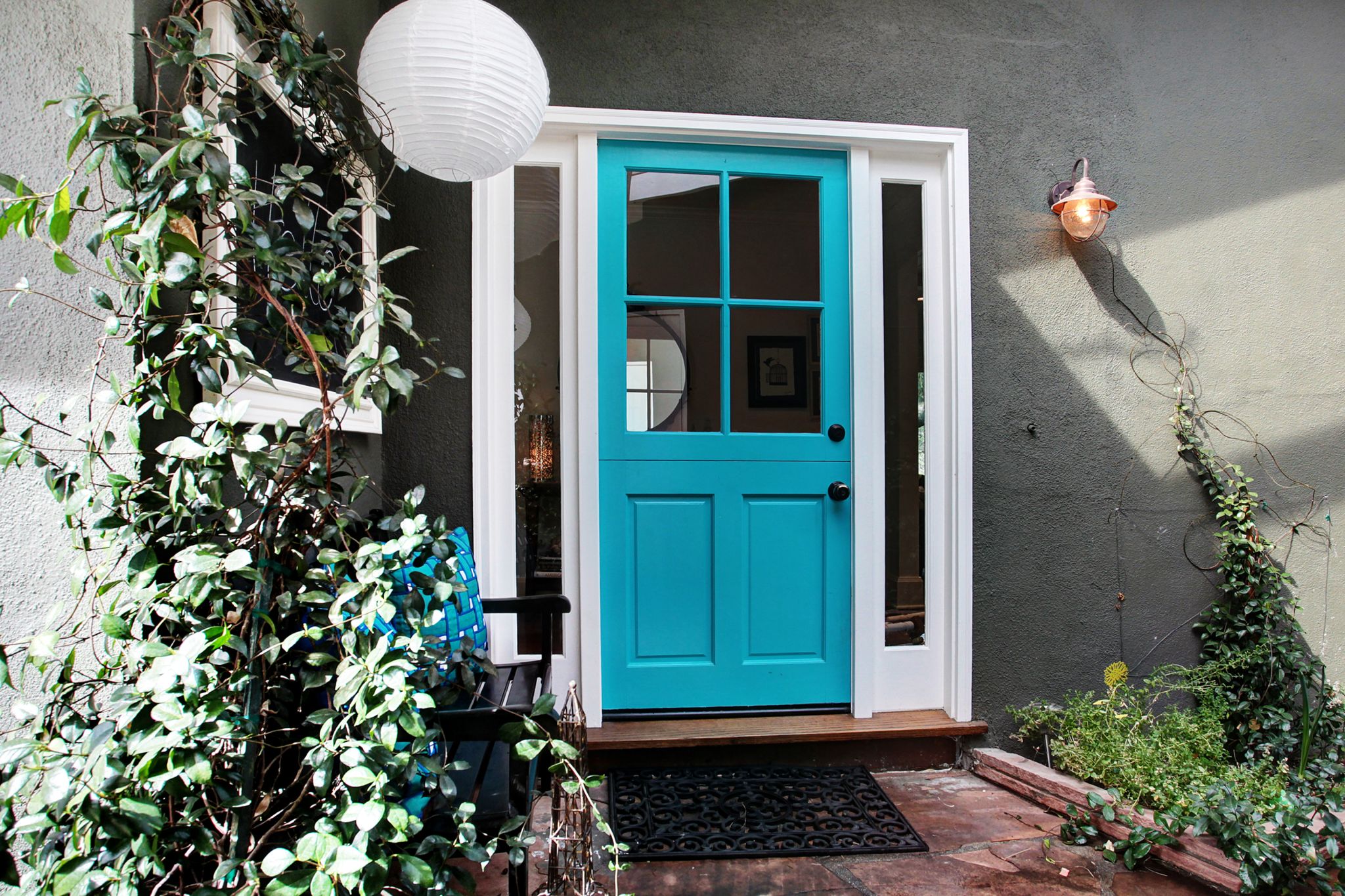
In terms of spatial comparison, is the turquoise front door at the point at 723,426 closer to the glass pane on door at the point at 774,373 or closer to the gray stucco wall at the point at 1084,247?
the glass pane on door at the point at 774,373

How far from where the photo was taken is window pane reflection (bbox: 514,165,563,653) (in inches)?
91.0

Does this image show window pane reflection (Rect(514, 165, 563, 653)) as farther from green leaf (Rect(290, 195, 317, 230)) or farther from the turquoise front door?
green leaf (Rect(290, 195, 317, 230))

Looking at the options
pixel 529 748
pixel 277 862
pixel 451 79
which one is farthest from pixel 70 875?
pixel 451 79

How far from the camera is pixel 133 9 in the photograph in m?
1.11

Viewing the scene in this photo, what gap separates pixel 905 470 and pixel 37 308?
2.28 m

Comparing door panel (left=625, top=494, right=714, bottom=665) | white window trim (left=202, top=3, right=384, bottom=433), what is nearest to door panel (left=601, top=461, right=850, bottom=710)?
door panel (left=625, top=494, right=714, bottom=665)

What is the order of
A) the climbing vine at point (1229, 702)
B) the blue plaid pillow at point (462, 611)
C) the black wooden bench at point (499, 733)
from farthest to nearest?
1. the climbing vine at point (1229, 702)
2. the blue plaid pillow at point (462, 611)
3. the black wooden bench at point (499, 733)

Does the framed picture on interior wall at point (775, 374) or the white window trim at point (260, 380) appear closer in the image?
the white window trim at point (260, 380)

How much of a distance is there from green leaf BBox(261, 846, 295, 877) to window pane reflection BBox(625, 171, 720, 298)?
1.88 metres

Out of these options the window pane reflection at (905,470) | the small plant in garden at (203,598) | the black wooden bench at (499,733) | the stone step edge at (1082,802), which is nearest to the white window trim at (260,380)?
the small plant in garden at (203,598)

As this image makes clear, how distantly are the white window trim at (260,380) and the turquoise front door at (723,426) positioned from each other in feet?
2.81

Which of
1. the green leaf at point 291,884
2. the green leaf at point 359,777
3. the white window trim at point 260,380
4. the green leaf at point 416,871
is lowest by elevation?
the green leaf at point 416,871

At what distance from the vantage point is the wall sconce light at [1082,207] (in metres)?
2.33

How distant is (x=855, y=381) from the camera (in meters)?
2.39
